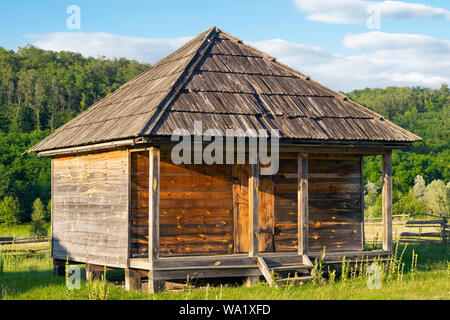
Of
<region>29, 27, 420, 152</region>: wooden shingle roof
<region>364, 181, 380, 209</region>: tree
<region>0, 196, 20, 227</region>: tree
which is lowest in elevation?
<region>0, 196, 20, 227</region>: tree

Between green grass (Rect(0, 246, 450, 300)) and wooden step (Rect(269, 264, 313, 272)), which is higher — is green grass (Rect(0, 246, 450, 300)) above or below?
below

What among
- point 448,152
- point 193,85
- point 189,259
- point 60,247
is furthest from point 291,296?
point 448,152

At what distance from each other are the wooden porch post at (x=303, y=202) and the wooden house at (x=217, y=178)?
0.06ft

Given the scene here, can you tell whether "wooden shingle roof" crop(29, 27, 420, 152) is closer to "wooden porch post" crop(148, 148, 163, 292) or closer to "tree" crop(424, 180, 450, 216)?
"wooden porch post" crop(148, 148, 163, 292)

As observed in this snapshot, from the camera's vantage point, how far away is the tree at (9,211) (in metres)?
58.5

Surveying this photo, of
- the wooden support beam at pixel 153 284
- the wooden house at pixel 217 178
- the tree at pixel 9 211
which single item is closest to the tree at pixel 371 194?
the tree at pixel 9 211

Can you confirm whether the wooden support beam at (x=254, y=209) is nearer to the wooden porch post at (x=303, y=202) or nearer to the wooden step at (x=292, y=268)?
the wooden step at (x=292, y=268)

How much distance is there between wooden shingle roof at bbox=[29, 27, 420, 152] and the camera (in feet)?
40.9

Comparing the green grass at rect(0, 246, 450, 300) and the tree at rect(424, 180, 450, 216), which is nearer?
the green grass at rect(0, 246, 450, 300)

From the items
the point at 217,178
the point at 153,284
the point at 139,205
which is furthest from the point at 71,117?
the point at 153,284

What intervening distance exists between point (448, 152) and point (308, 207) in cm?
7003

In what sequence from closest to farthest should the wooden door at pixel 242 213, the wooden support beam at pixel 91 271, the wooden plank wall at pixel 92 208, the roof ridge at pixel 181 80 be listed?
1. the roof ridge at pixel 181 80
2. the wooden plank wall at pixel 92 208
3. the wooden door at pixel 242 213
4. the wooden support beam at pixel 91 271

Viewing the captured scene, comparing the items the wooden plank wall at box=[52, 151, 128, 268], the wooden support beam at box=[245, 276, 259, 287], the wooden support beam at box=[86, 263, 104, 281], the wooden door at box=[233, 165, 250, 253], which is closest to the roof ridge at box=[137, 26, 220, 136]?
the wooden plank wall at box=[52, 151, 128, 268]

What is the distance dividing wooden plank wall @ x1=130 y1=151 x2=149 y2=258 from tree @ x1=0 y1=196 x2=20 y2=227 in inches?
1920
